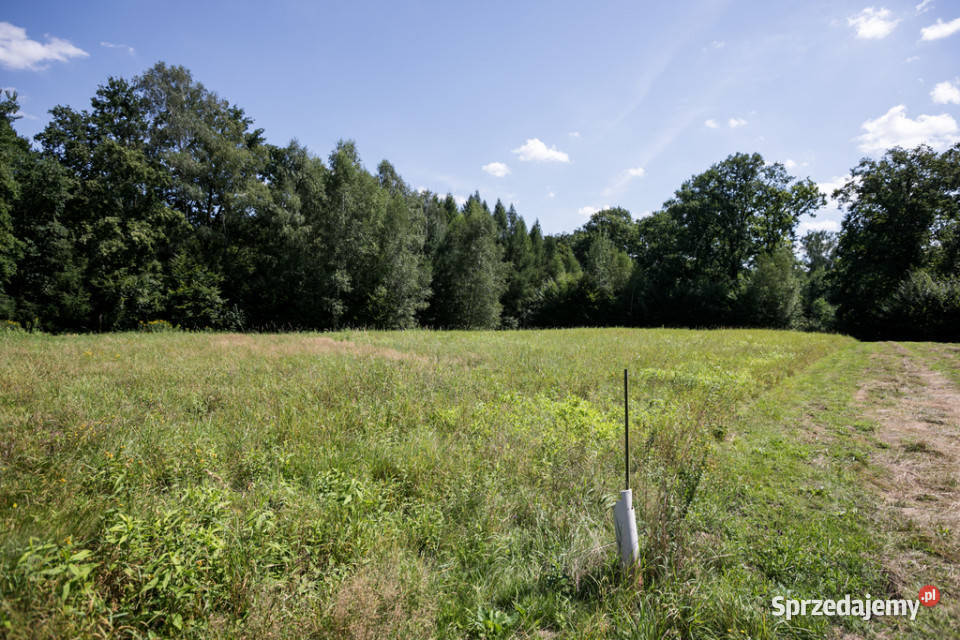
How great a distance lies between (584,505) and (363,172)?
32.5 m

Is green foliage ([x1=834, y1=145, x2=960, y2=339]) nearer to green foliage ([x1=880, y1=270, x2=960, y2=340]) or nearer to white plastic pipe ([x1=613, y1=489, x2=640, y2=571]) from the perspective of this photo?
green foliage ([x1=880, y1=270, x2=960, y2=340])

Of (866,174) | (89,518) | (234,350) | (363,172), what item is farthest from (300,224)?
(866,174)

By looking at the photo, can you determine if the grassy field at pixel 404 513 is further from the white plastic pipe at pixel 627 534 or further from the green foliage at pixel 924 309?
the green foliage at pixel 924 309

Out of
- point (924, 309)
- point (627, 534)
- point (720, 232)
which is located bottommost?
point (627, 534)

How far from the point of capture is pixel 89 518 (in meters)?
2.73

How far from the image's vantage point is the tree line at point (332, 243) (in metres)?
25.0

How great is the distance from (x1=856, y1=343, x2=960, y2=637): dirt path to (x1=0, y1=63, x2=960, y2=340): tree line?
28961 millimetres

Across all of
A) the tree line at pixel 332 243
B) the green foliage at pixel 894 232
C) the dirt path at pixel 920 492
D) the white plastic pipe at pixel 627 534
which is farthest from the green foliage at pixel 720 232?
the white plastic pipe at pixel 627 534

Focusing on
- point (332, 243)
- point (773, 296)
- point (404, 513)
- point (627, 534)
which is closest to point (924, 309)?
point (773, 296)

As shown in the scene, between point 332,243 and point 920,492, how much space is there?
104 ft

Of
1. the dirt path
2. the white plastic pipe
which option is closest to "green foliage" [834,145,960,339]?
the dirt path

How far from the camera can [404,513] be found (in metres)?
3.81

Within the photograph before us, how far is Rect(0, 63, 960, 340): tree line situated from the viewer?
82.0 feet

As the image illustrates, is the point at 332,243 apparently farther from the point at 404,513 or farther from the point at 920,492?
the point at 920,492
